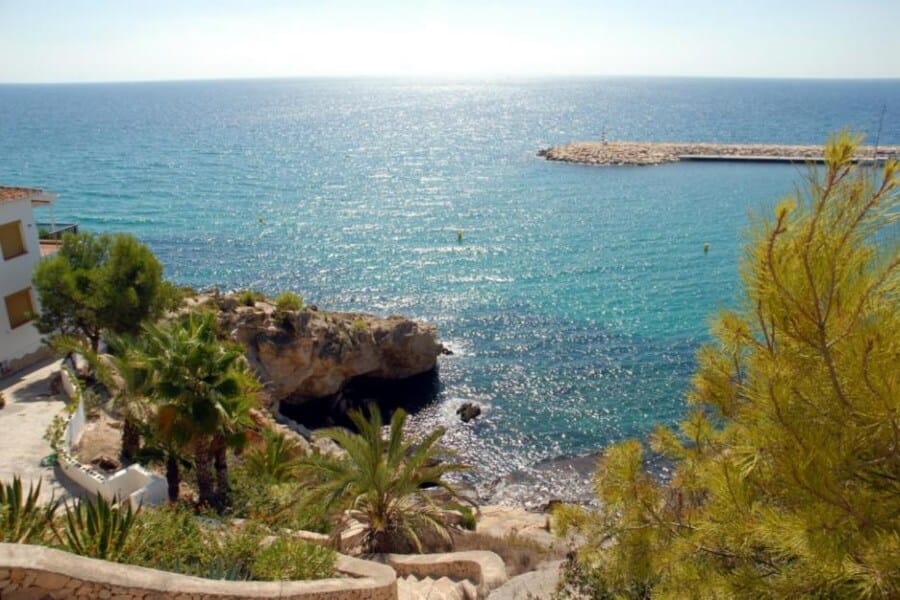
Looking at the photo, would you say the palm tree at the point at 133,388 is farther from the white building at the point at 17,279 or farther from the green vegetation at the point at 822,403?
the green vegetation at the point at 822,403

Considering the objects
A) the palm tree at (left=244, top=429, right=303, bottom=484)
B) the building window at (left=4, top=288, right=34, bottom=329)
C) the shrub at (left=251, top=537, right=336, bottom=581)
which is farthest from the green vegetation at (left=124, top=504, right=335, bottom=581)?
the building window at (left=4, top=288, right=34, bottom=329)

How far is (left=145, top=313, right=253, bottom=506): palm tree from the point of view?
11867 mm

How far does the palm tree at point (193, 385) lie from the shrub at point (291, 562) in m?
3.15

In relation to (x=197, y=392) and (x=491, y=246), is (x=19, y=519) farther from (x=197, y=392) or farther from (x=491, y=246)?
(x=491, y=246)

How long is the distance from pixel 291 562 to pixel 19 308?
16.1 metres

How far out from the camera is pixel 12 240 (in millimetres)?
20375

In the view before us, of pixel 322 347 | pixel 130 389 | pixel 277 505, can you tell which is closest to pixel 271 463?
pixel 277 505

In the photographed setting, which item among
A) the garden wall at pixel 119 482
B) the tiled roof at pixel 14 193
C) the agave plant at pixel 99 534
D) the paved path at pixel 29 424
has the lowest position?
the paved path at pixel 29 424

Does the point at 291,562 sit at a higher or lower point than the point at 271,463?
higher

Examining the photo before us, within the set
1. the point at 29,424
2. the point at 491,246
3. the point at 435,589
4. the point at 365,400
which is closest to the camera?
the point at 435,589

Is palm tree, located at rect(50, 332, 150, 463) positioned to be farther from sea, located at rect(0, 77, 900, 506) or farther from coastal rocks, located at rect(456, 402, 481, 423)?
coastal rocks, located at rect(456, 402, 481, 423)

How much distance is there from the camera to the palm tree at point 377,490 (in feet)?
44.8

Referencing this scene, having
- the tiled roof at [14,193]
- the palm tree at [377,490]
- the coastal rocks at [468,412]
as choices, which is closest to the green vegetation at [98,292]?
the tiled roof at [14,193]

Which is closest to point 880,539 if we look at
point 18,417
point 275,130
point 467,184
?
point 18,417
